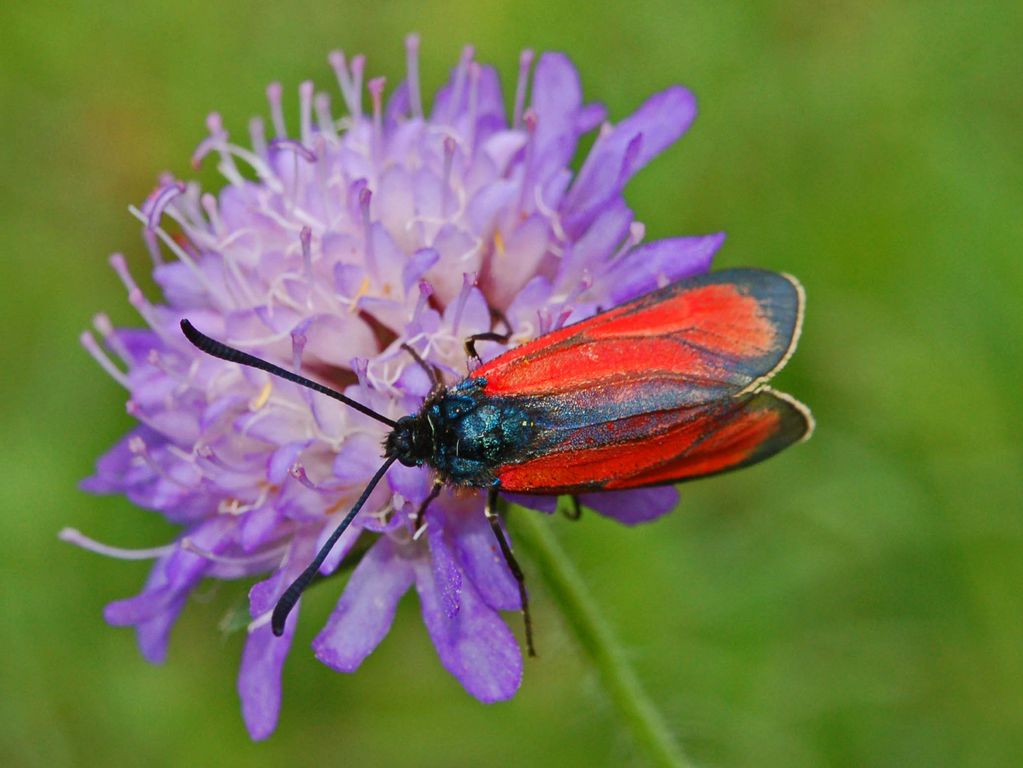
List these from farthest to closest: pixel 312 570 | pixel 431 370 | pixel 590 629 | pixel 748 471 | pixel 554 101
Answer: pixel 748 471 → pixel 554 101 → pixel 590 629 → pixel 431 370 → pixel 312 570

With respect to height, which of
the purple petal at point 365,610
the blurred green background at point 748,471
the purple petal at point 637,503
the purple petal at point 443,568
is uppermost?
the purple petal at point 443,568

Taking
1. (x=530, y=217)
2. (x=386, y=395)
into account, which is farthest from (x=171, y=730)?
(x=530, y=217)

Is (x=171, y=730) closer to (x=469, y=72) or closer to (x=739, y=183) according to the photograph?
Result: (x=469, y=72)

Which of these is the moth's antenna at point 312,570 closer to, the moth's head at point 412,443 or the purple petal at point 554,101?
the moth's head at point 412,443

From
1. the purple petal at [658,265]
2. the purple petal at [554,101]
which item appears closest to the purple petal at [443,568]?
the purple petal at [658,265]

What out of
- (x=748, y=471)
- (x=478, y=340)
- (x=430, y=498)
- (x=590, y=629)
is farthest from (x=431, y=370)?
(x=748, y=471)

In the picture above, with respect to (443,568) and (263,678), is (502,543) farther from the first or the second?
(263,678)
